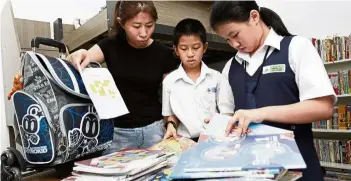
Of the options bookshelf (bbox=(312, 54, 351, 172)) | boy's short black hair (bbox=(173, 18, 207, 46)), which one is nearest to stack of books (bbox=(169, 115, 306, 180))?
boy's short black hair (bbox=(173, 18, 207, 46))

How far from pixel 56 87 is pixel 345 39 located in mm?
2853

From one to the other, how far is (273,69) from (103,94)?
18.8 inches

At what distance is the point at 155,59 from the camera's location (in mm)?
1162

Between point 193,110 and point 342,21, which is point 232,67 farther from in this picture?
point 342,21

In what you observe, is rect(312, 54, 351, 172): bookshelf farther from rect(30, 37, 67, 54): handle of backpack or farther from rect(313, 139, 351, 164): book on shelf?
rect(30, 37, 67, 54): handle of backpack

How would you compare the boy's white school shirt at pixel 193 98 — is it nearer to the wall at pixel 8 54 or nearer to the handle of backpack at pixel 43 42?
the handle of backpack at pixel 43 42

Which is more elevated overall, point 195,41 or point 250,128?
point 195,41

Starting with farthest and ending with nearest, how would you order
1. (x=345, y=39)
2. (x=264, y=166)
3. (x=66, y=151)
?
(x=345, y=39), (x=66, y=151), (x=264, y=166)

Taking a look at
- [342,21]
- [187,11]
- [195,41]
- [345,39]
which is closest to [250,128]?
[195,41]

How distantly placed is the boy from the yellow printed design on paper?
28cm

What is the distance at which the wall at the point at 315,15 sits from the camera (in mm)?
2934

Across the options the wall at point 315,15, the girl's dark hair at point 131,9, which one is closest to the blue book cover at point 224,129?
the girl's dark hair at point 131,9

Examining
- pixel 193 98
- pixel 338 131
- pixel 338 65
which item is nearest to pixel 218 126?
pixel 193 98

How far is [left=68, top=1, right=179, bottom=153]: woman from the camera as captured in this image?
3.50ft
